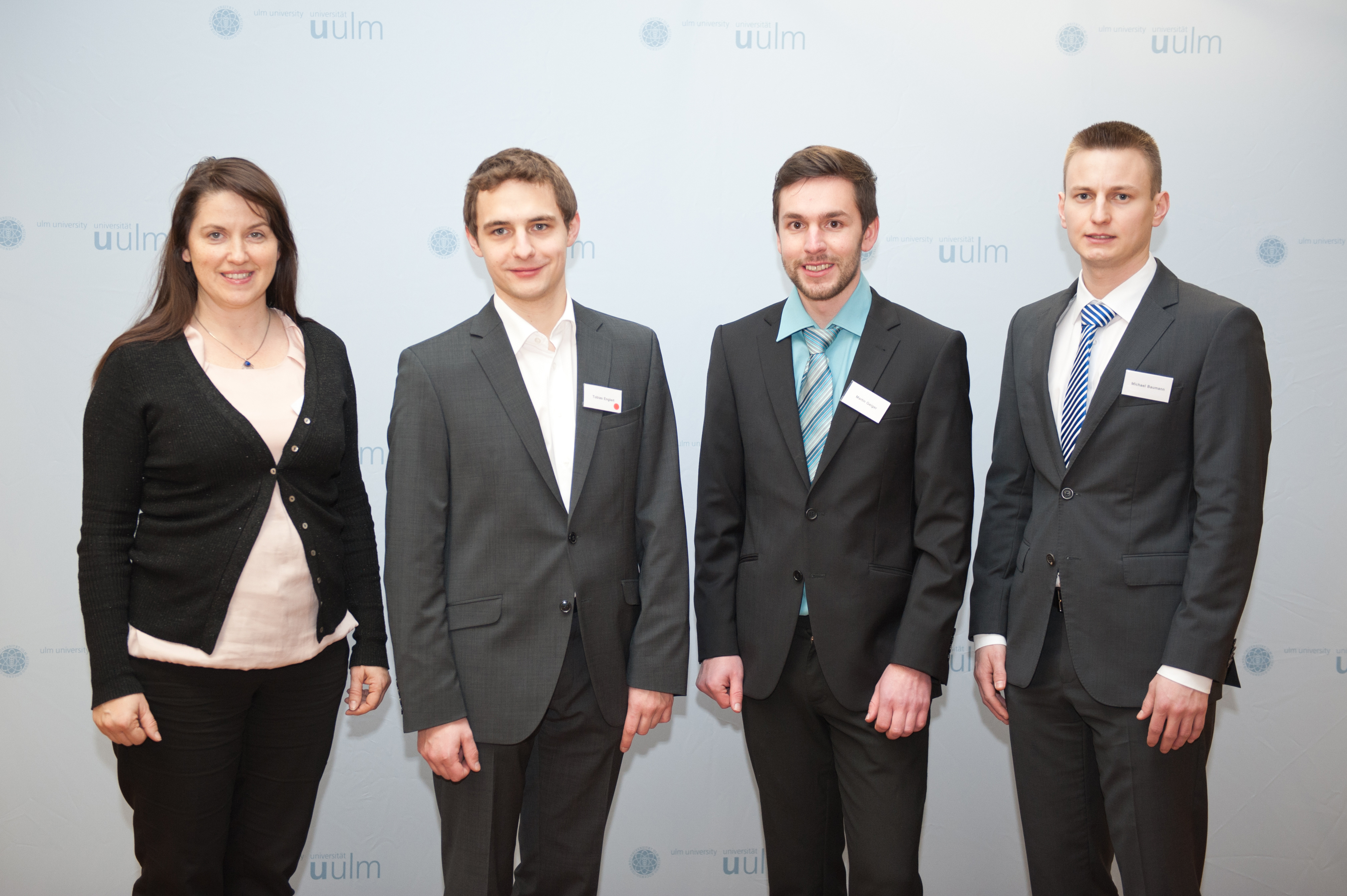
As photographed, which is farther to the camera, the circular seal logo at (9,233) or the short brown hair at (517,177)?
the circular seal logo at (9,233)

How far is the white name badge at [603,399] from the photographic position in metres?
1.80

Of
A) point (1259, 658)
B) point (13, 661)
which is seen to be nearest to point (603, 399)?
point (13, 661)

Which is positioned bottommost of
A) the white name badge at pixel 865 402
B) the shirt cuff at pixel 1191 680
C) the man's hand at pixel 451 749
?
the man's hand at pixel 451 749

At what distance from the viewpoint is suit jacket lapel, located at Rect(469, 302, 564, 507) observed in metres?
1.74

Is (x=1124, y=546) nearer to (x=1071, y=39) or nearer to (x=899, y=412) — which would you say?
(x=899, y=412)

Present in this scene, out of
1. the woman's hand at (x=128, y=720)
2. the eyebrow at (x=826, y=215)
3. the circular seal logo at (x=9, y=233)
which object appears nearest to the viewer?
the woman's hand at (x=128, y=720)

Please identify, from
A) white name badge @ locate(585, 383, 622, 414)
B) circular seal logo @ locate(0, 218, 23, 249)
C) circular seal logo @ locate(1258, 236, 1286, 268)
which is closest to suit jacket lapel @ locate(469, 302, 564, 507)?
white name badge @ locate(585, 383, 622, 414)

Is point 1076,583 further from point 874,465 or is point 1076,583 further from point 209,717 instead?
point 209,717

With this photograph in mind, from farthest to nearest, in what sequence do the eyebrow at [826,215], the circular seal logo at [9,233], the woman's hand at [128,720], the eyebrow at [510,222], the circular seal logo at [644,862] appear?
the circular seal logo at [644,862]
the circular seal logo at [9,233]
the eyebrow at [826,215]
the eyebrow at [510,222]
the woman's hand at [128,720]

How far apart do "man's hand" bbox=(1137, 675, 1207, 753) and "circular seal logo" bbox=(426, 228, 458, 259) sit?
89.6 inches

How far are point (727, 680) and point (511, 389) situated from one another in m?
0.82

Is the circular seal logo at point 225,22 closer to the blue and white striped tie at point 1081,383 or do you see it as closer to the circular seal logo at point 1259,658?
the blue and white striped tie at point 1081,383

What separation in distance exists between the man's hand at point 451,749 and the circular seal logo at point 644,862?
1.45 m

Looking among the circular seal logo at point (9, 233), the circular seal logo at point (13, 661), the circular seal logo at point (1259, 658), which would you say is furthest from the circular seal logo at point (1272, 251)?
the circular seal logo at point (13, 661)
